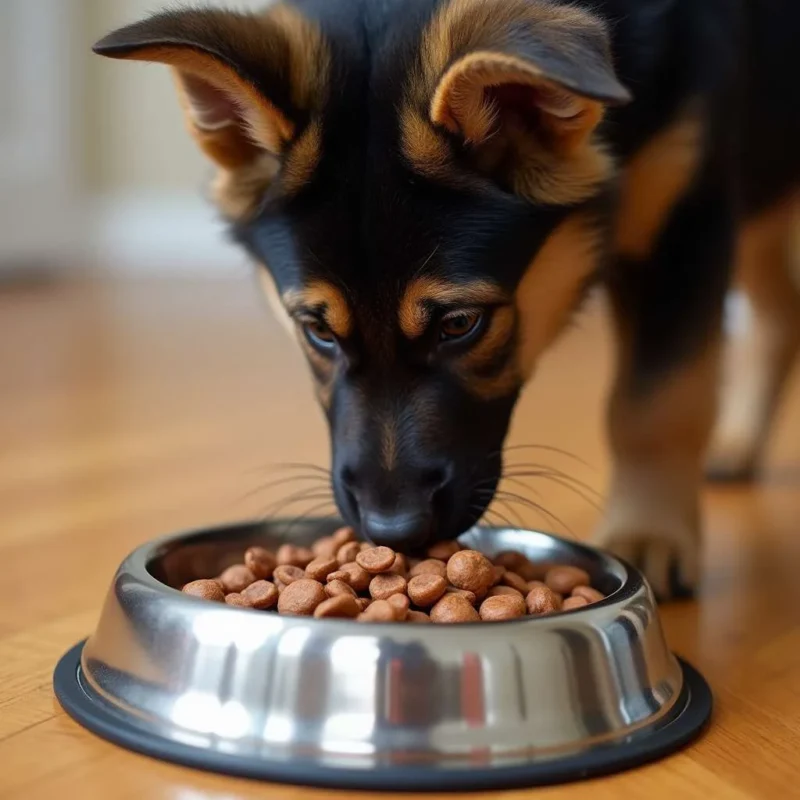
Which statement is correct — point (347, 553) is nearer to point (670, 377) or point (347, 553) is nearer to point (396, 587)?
point (396, 587)

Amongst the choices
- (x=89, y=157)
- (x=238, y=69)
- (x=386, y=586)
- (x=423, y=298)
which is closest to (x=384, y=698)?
(x=386, y=586)

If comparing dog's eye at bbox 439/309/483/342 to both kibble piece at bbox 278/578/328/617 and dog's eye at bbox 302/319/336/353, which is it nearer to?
dog's eye at bbox 302/319/336/353

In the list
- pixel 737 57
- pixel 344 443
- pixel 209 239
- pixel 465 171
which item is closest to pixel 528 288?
pixel 465 171

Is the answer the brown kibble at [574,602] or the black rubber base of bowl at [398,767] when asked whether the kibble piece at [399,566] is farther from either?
the black rubber base of bowl at [398,767]

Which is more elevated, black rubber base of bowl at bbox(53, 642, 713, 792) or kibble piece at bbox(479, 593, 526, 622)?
kibble piece at bbox(479, 593, 526, 622)

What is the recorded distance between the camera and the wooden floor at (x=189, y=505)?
5.41 feet

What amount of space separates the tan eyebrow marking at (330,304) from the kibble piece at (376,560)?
14.2 inches

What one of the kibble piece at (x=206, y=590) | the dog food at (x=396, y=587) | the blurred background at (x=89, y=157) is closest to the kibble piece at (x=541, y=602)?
the dog food at (x=396, y=587)

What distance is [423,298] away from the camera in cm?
201

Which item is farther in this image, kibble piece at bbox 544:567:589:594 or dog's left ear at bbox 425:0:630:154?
kibble piece at bbox 544:567:589:594

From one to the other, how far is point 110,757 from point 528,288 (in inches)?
40.3

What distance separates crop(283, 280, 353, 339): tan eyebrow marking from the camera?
205 cm

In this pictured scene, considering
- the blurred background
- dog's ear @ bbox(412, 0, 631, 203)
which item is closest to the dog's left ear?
dog's ear @ bbox(412, 0, 631, 203)

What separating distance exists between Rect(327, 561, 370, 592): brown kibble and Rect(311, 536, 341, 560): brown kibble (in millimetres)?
159
